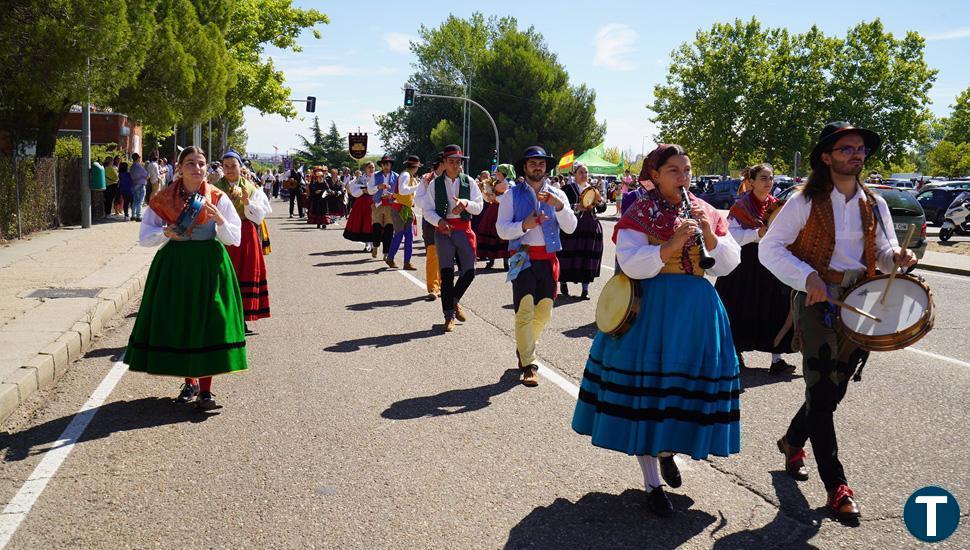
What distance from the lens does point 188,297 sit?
594 centimetres

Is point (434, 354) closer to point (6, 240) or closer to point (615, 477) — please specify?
point (615, 477)

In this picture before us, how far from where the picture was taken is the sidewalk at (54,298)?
22.4 ft

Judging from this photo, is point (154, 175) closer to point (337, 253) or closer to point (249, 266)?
point (337, 253)

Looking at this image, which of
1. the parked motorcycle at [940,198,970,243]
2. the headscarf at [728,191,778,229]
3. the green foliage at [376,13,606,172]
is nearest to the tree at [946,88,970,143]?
the green foliage at [376,13,606,172]

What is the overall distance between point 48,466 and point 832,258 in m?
4.36

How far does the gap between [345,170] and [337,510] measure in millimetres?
31041

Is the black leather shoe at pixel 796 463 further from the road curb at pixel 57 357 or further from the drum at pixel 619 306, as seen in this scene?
the road curb at pixel 57 357

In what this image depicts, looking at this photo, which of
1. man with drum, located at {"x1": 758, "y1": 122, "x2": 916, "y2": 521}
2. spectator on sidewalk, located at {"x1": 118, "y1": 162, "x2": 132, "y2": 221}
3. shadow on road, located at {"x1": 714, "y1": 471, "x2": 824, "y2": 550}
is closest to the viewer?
shadow on road, located at {"x1": 714, "y1": 471, "x2": 824, "y2": 550}

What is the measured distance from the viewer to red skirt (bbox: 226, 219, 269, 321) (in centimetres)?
820

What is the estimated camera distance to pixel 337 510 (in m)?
4.24

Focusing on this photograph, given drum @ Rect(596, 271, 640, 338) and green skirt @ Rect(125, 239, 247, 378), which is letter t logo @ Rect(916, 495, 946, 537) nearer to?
drum @ Rect(596, 271, 640, 338)

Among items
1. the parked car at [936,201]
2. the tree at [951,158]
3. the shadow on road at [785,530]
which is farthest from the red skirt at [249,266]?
the tree at [951,158]

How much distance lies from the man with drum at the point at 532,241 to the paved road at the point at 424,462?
0.46m

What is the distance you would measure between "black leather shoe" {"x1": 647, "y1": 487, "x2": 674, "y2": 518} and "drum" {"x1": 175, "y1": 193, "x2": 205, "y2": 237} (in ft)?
11.4
